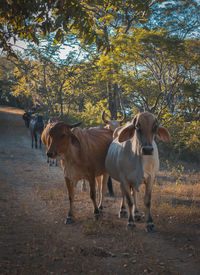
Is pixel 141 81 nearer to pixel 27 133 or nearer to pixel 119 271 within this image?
pixel 119 271

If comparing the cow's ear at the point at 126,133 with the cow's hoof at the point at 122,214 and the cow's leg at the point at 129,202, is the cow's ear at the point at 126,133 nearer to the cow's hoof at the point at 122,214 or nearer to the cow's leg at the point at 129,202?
the cow's leg at the point at 129,202

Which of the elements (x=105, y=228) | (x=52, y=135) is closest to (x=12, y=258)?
(x=105, y=228)

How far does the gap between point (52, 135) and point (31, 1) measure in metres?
2.23

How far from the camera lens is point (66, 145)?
556 centimetres

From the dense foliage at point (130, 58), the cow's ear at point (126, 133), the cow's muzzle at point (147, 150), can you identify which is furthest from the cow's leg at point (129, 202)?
the dense foliage at point (130, 58)

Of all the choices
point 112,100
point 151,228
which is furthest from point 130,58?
point 151,228

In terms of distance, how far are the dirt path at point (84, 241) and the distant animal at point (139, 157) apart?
A: 0.52 meters

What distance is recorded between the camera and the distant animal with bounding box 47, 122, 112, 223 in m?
5.43

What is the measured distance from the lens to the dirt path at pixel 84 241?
365 centimetres

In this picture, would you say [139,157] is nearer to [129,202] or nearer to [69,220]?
[129,202]

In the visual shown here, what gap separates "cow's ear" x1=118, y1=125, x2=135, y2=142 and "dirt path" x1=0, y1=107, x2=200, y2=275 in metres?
1.54

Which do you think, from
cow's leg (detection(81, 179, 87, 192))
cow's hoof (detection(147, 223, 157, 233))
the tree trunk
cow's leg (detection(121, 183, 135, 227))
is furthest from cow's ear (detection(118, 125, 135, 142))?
the tree trunk

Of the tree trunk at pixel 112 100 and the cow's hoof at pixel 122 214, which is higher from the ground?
the tree trunk at pixel 112 100

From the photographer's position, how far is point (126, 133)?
5.21 meters
